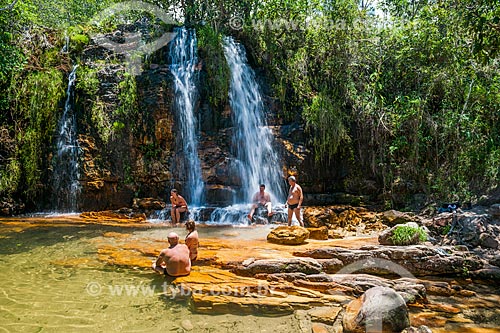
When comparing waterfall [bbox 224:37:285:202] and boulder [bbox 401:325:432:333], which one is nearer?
boulder [bbox 401:325:432:333]

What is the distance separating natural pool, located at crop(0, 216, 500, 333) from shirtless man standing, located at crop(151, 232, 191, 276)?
0.58ft

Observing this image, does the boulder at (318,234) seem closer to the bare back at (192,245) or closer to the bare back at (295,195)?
the bare back at (295,195)

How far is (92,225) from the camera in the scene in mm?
→ 9648

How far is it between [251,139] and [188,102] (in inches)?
119

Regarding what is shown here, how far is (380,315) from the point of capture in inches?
137

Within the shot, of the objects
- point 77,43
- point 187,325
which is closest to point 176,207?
point 187,325

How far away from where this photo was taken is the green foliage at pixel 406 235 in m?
6.25

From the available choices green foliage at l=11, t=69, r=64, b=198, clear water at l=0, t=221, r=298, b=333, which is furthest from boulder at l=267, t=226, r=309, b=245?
green foliage at l=11, t=69, r=64, b=198

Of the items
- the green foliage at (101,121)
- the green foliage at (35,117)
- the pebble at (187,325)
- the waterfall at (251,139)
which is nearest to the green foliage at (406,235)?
the pebble at (187,325)

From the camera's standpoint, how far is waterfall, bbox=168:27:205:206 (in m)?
12.7

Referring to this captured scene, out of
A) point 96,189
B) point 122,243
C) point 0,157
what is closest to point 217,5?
point 96,189

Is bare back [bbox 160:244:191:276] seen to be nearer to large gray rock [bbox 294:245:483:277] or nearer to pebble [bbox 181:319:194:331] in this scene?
pebble [bbox 181:319:194:331]

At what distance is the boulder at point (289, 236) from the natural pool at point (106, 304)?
98.9 inches

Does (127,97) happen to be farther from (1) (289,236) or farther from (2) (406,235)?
(2) (406,235)
